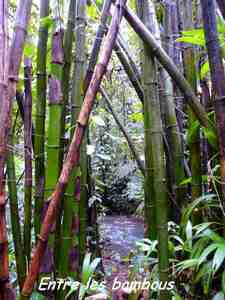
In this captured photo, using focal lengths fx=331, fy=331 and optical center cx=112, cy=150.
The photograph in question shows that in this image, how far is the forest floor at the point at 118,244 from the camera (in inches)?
81.7

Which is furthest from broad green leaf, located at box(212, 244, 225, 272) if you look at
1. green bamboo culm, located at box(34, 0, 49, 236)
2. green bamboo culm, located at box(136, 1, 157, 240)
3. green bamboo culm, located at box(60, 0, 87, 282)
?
green bamboo culm, located at box(34, 0, 49, 236)

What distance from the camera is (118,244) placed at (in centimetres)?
307

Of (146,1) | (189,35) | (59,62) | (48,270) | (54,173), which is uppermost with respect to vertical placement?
(146,1)

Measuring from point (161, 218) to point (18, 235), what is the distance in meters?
0.52

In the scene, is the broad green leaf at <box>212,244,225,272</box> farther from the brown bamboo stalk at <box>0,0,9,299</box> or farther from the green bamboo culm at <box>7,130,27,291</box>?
the green bamboo culm at <box>7,130,27,291</box>

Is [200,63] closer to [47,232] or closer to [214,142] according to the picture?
[214,142]

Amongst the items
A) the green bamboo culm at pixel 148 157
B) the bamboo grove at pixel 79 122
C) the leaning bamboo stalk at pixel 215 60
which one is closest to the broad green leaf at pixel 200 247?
the bamboo grove at pixel 79 122

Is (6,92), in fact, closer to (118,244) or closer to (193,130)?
(193,130)

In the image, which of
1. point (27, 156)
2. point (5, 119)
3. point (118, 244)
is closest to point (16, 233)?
point (27, 156)

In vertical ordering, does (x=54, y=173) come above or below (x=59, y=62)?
below

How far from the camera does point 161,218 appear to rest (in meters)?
0.95

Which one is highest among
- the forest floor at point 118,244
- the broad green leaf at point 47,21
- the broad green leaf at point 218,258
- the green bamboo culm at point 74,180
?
the broad green leaf at point 47,21

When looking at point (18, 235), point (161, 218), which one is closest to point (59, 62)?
point (161, 218)

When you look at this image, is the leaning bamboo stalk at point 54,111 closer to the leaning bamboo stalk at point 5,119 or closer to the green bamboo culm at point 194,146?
the leaning bamboo stalk at point 5,119
